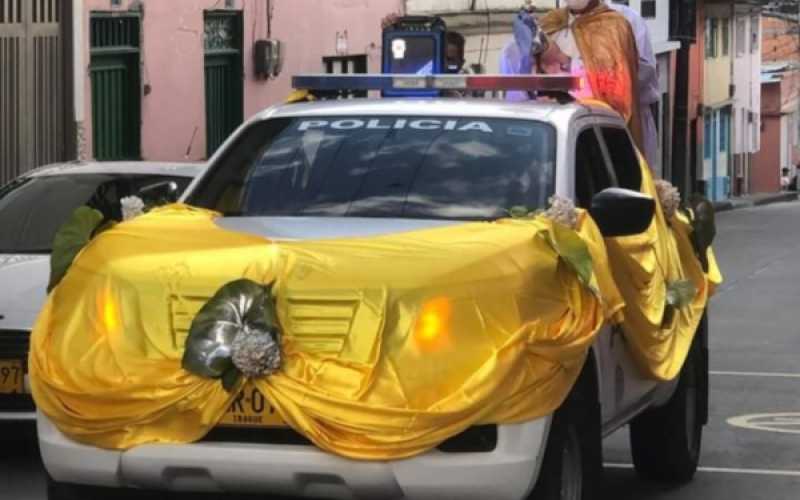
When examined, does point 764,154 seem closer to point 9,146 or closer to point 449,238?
point 9,146

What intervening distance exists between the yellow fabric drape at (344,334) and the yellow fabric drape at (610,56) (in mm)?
3576

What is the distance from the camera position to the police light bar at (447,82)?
28.3ft

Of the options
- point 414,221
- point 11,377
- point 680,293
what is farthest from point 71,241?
point 680,293

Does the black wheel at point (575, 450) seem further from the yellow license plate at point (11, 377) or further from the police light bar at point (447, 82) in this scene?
the yellow license plate at point (11, 377)

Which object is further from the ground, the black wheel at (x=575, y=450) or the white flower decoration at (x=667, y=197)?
the white flower decoration at (x=667, y=197)

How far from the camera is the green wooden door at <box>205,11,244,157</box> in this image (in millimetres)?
24188

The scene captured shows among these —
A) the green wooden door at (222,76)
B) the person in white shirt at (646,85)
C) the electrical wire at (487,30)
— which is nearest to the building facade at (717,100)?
the electrical wire at (487,30)

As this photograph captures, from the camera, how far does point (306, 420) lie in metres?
6.57

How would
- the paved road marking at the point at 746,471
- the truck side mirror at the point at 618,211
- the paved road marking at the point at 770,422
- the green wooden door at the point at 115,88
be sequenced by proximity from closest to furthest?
1. the truck side mirror at the point at 618,211
2. the paved road marking at the point at 746,471
3. the paved road marking at the point at 770,422
4. the green wooden door at the point at 115,88

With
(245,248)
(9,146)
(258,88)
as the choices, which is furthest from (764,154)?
(245,248)

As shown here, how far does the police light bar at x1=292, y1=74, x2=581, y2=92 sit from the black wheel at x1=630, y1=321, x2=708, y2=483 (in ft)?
6.16

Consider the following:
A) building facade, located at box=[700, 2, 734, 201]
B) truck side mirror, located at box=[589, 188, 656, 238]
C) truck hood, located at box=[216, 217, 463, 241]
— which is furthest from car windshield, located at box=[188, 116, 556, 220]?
building facade, located at box=[700, 2, 734, 201]

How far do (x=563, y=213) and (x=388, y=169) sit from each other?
103 cm

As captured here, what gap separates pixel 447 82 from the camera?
874 cm
